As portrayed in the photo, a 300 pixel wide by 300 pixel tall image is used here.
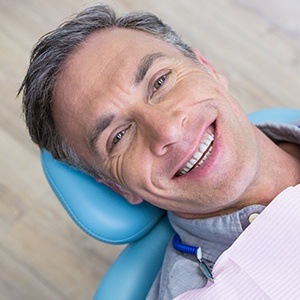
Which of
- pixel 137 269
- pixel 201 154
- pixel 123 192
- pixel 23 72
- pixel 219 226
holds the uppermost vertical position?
pixel 201 154

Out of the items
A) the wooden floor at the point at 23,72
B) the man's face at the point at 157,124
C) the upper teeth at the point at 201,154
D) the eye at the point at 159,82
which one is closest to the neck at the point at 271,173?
the man's face at the point at 157,124

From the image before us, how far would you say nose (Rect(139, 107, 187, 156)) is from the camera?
1.07 metres

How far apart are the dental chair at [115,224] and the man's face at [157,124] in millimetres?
134

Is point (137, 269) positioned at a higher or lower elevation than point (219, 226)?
lower

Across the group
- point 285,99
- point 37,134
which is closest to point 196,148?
point 37,134

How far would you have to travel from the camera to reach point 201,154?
3.67 feet

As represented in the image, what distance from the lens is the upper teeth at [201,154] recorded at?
111 cm

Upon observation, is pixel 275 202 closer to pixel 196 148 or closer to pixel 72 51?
pixel 196 148

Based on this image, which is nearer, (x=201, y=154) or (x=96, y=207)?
(x=201, y=154)

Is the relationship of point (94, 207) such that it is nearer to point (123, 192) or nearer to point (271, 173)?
point (123, 192)

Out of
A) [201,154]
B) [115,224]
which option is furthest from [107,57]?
[115,224]

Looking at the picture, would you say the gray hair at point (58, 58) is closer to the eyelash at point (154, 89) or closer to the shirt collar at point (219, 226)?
the eyelash at point (154, 89)

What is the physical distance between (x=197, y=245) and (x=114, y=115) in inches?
13.2

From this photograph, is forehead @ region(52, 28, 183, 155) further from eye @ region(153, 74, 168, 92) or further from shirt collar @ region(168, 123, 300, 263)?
shirt collar @ region(168, 123, 300, 263)
